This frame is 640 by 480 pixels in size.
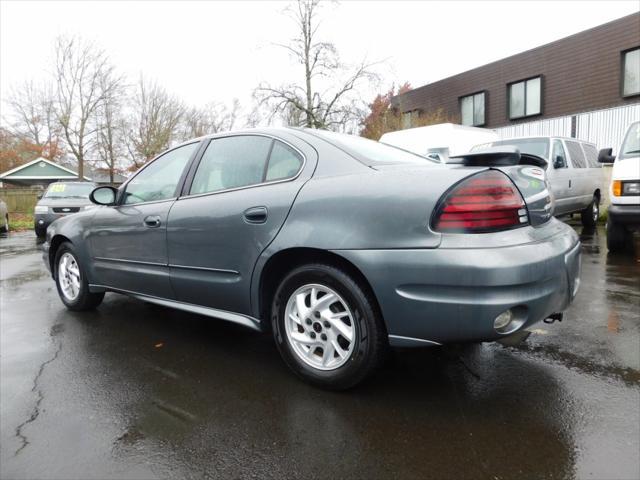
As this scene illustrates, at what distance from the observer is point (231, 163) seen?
316 cm

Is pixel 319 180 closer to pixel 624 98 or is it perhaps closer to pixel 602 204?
pixel 602 204

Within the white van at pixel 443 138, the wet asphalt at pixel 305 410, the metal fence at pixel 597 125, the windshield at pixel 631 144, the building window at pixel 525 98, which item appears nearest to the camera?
the wet asphalt at pixel 305 410

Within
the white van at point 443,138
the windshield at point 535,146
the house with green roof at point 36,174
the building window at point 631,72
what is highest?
the building window at point 631,72

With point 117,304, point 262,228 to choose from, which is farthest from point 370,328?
point 117,304

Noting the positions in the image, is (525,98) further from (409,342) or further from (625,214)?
(409,342)

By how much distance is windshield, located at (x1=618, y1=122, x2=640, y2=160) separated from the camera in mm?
6262

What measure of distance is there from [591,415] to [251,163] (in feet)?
7.80

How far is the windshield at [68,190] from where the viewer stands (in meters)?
12.8

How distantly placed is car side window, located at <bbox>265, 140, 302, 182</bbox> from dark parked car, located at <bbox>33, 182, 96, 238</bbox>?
993 cm

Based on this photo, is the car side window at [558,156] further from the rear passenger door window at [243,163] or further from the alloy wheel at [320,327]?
the alloy wheel at [320,327]

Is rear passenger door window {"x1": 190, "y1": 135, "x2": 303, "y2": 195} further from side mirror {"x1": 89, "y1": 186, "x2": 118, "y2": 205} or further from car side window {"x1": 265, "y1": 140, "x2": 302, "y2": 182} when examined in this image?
side mirror {"x1": 89, "y1": 186, "x2": 118, "y2": 205}

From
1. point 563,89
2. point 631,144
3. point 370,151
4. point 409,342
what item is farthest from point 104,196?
point 563,89

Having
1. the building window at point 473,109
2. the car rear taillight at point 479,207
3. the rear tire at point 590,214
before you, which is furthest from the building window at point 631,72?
the car rear taillight at point 479,207

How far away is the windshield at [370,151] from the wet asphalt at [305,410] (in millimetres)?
1289
